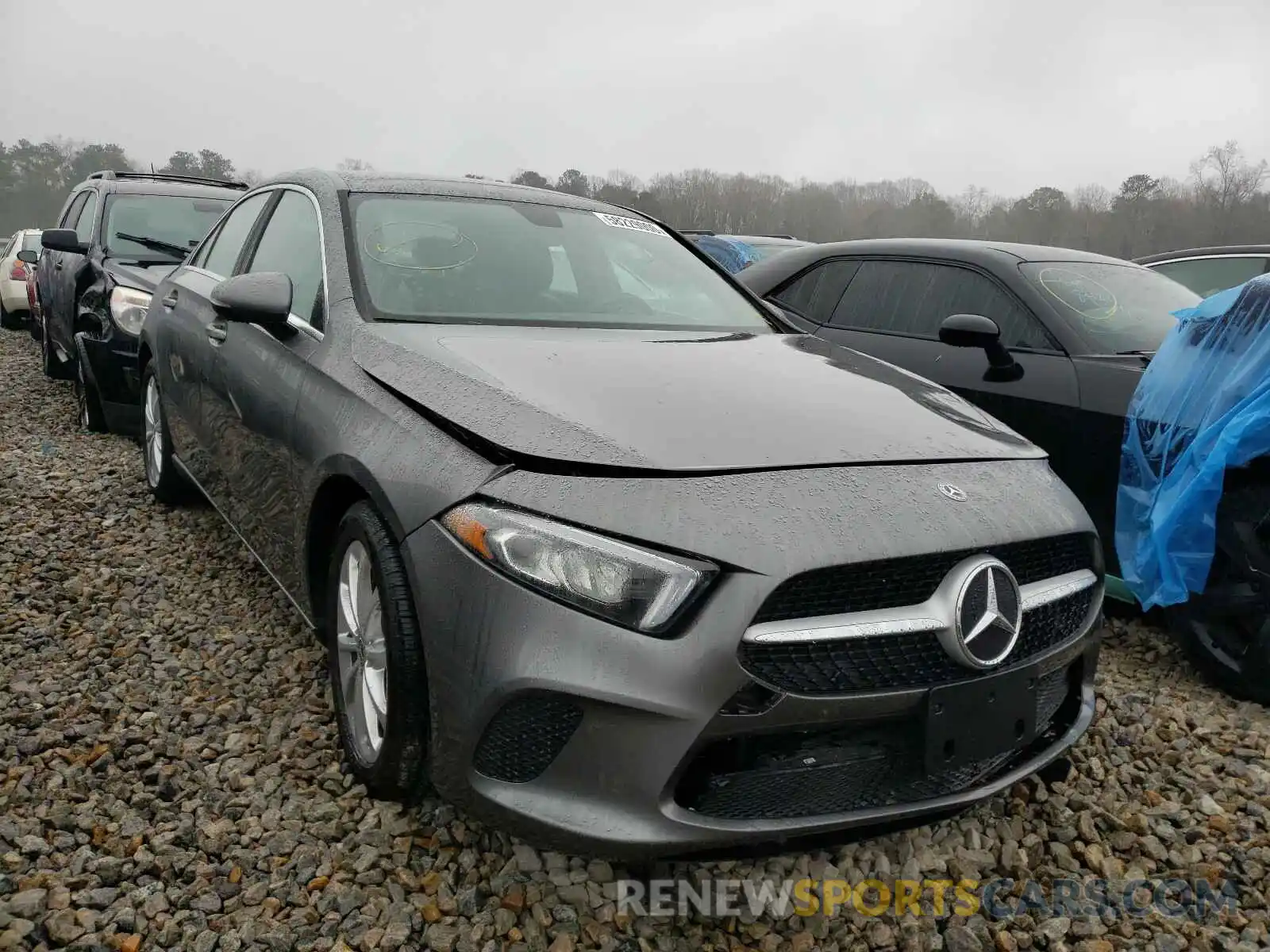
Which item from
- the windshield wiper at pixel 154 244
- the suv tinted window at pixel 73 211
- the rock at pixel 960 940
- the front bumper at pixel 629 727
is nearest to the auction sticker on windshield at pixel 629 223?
the front bumper at pixel 629 727

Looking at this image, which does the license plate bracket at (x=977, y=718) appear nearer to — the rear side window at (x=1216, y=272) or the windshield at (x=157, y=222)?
the rear side window at (x=1216, y=272)

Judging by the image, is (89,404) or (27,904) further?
(89,404)

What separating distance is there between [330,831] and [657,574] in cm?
112

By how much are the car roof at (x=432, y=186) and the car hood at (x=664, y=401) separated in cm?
82

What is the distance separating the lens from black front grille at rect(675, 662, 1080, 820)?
1.70 meters

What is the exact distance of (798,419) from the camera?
82.6 inches

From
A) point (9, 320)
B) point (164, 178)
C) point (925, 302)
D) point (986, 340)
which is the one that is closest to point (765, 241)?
point (164, 178)

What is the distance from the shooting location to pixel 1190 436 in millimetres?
3119

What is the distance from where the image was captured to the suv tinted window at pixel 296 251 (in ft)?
9.12

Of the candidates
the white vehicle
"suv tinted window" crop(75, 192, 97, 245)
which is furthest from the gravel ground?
→ the white vehicle

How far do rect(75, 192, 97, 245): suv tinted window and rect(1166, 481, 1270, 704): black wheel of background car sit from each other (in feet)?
22.4

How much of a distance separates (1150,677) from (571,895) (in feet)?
7.35

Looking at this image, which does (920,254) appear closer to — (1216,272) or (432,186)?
(432,186)

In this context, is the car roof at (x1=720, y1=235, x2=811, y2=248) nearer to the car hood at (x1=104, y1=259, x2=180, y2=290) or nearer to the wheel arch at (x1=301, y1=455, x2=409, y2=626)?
the car hood at (x1=104, y1=259, x2=180, y2=290)
